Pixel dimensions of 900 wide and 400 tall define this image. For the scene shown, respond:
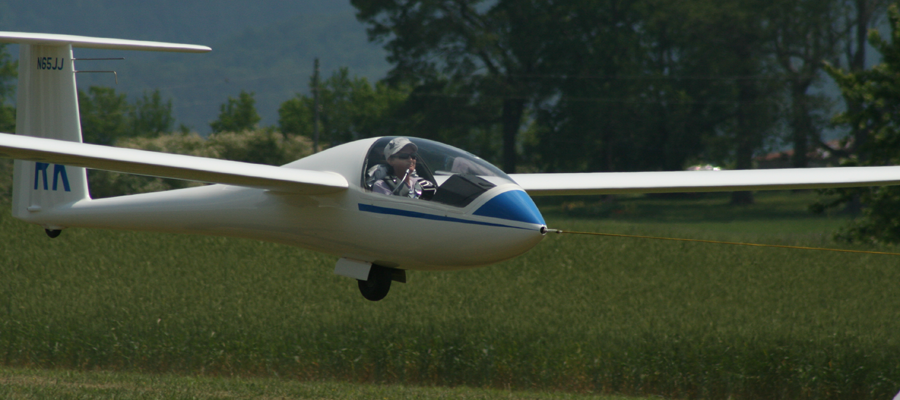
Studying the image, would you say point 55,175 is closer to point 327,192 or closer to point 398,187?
point 327,192

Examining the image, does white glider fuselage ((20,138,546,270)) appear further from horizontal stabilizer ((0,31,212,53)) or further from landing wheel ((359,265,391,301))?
horizontal stabilizer ((0,31,212,53))

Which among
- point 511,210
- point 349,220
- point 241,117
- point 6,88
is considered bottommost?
point 349,220

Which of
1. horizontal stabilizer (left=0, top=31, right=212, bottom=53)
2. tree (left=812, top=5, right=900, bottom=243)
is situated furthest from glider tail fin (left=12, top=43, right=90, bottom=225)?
tree (left=812, top=5, right=900, bottom=243)

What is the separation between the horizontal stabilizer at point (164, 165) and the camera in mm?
6719

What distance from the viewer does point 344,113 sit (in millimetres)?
134250

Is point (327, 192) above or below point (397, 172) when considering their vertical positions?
below

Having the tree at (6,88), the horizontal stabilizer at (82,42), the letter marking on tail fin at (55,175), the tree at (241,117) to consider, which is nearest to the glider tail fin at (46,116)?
the letter marking on tail fin at (55,175)

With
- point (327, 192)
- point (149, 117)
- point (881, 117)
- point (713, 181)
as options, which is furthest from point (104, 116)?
point (713, 181)

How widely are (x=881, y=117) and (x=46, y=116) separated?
25.1m

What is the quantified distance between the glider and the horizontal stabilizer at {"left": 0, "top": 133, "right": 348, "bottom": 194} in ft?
0.04

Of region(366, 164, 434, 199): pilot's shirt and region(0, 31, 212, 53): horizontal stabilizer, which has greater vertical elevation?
region(0, 31, 212, 53): horizontal stabilizer

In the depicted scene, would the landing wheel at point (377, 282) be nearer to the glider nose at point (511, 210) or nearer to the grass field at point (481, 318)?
the glider nose at point (511, 210)

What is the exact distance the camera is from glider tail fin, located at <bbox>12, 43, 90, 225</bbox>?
33.3 feet

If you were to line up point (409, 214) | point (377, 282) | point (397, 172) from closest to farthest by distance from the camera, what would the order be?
1. point (409, 214)
2. point (397, 172)
3. point (377, 282)
